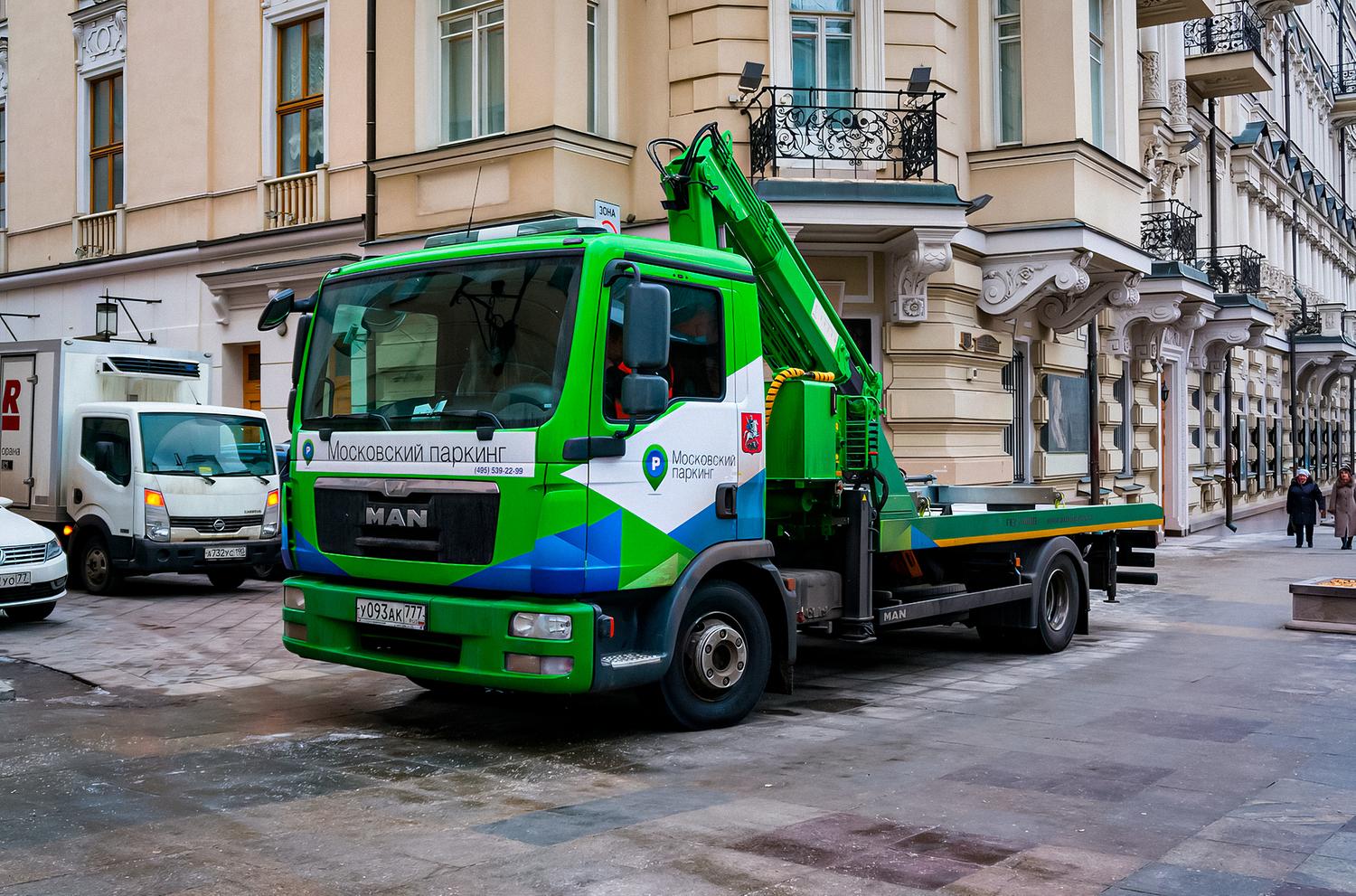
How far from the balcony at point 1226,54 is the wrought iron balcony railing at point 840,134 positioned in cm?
1333

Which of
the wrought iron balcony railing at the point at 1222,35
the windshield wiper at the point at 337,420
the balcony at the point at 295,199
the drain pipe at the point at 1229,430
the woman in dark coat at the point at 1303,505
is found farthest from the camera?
the drain pipe at the point at 1229,430

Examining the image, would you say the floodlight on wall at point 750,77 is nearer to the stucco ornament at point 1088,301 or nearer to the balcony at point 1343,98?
the stucco ornament at point 1088,301

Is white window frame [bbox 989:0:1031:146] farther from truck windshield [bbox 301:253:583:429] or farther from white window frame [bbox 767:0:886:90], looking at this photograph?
truck windshield [bbox 301:253:583:429]

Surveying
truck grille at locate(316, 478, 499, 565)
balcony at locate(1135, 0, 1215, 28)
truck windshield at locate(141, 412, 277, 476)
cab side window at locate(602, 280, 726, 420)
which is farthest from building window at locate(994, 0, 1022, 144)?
truck grille at locate(316, 478, 499, 565)

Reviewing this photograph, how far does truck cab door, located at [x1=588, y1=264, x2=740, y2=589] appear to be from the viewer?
697 cm

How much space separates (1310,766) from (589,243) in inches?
178

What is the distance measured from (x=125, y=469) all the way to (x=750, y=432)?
9.16 m

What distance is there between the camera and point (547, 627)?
6.81 m

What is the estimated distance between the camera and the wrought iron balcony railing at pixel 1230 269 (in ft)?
89.0

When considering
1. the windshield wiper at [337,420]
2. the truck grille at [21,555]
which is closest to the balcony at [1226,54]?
the truck grille at [21,555]

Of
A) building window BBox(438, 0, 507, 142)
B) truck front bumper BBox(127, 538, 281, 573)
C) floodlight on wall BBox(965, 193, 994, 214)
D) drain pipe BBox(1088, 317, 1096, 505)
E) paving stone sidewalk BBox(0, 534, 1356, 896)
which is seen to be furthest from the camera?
drain pipe BBox(1088, 317, 1096, 505)

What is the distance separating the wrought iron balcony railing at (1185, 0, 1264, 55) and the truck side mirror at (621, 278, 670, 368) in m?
22.2

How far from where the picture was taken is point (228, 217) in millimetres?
20531

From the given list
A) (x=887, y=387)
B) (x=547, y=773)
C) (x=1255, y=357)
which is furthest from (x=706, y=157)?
(x=1255, y=357)
